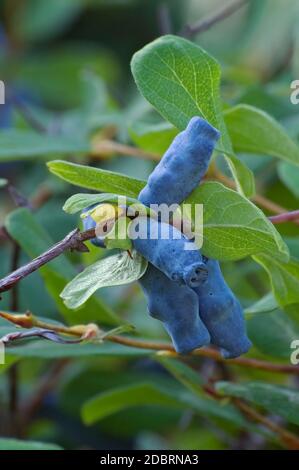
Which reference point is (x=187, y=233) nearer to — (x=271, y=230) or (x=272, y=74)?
(x=271, y=230)

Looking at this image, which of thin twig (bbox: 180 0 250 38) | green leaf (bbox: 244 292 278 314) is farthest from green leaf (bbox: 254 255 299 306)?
thin twig (bbox: 180 0 250 38)

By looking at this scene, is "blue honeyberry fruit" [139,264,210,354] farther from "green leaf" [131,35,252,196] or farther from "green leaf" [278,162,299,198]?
"green leaf" [278,162,299,198]

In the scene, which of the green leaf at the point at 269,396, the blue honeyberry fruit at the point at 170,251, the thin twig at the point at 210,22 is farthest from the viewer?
the thin twig at the point at 210,22

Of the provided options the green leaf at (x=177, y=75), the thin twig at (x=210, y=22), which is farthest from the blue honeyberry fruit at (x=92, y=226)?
the thin twig at (x=210, y=22)

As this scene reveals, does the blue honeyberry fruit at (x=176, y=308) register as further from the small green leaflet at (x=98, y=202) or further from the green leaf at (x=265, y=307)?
the green leaf at (x=265, y=307)

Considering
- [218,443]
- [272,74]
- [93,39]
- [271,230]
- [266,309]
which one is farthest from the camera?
[93,39]
